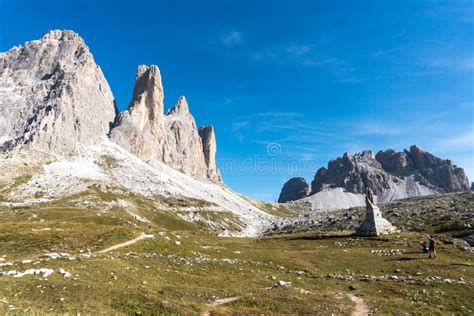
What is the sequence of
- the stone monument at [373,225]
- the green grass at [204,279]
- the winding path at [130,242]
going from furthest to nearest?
the stone monument at [373,225] → the winding path at [130,242] → the green grass at [204,279]

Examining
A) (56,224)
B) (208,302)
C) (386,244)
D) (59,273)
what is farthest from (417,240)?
(56,224)

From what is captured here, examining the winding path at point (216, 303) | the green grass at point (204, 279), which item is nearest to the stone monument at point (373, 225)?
the green grass at point (204, 279)

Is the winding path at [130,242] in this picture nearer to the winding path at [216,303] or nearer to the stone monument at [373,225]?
the winding path at [216,303]

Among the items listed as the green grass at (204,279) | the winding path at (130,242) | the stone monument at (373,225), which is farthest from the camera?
the stone monument at (373,225)

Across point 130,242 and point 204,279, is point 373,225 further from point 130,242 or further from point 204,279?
point 130,242

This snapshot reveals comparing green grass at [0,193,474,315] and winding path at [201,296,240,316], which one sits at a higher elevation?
green grass at [0,193,474,315]

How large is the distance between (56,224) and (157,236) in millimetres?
18824

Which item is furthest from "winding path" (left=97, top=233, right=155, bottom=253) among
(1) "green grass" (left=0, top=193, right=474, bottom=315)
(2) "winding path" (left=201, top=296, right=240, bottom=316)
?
(2) "winding path" (left=201, top=296, right=240, bottom=316)

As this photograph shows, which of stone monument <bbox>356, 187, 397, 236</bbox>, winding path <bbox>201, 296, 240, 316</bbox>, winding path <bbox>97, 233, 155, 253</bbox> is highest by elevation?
stone monument <bbox>356, 187, 397, 236</bbox>

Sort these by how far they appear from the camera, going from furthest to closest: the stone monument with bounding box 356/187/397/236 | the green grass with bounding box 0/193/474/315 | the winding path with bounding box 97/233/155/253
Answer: the stone monument with bounding box 356/187/397/236
the winding path with bounding box 97/233/155/253
the green grass with bounding box 0/193/474/315

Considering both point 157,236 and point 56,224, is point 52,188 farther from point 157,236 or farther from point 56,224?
point 157,236

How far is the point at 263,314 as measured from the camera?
2164 cm

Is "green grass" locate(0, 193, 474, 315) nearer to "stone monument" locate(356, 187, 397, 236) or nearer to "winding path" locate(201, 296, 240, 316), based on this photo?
"winding path" locate(201, 296, 240, 316)

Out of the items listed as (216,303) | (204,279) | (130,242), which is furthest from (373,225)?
(216,303)
